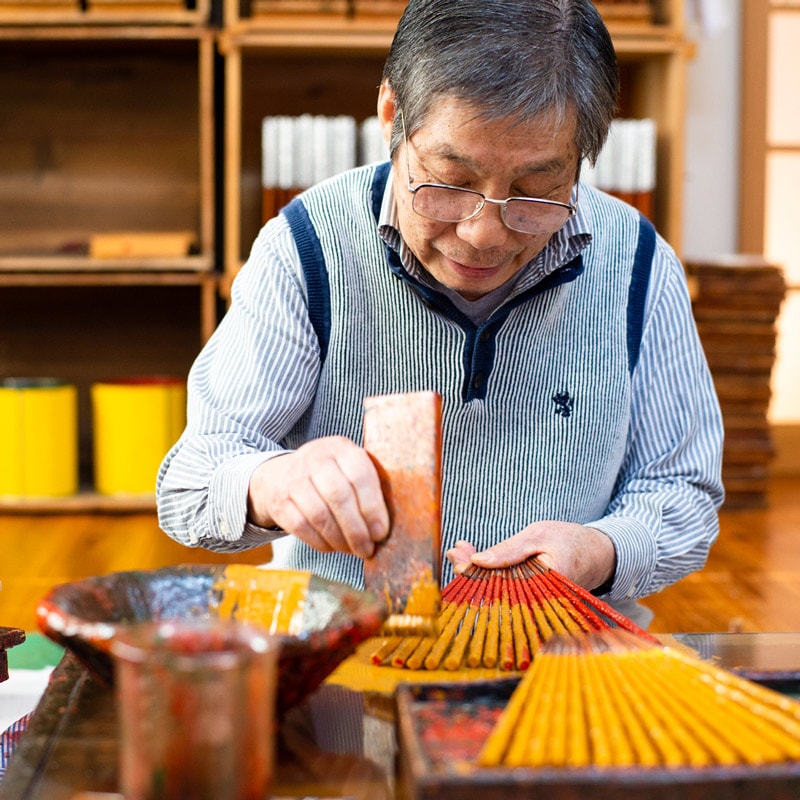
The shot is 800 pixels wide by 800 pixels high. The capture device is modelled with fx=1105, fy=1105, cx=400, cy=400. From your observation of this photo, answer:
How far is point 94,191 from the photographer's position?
11.5ft

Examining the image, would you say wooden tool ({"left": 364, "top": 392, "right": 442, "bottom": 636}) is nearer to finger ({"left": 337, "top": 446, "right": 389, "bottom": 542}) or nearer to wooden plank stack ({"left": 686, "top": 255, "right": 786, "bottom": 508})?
finger ({"left": 337, "top": 446, "right": 389, "bottom": 542})

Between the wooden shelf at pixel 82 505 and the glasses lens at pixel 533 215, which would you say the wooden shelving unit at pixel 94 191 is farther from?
the glasses lens at pixel 533 215

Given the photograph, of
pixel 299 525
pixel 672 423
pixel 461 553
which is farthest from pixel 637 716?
pixel 672 423

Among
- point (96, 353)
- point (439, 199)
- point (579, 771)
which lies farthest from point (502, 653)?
point (96, 353)

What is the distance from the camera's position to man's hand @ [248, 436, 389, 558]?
33.1 inches

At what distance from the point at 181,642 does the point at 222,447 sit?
0.61 m

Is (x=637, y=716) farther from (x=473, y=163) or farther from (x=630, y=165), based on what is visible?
(x=630, y=165)

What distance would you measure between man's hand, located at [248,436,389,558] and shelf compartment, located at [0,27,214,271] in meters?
2.51

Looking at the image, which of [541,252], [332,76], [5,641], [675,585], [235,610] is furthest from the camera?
[332,76]

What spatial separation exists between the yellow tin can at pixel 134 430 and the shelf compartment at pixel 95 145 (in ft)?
1.56

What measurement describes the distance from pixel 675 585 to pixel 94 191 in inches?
84.3

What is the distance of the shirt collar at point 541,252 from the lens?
4.17 ft

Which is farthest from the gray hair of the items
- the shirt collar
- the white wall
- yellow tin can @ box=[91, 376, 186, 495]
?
the white wall

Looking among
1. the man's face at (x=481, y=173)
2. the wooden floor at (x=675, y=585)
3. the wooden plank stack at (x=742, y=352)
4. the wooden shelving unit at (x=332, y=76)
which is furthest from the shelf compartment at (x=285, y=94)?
the man's face at (x=481, y=173)
